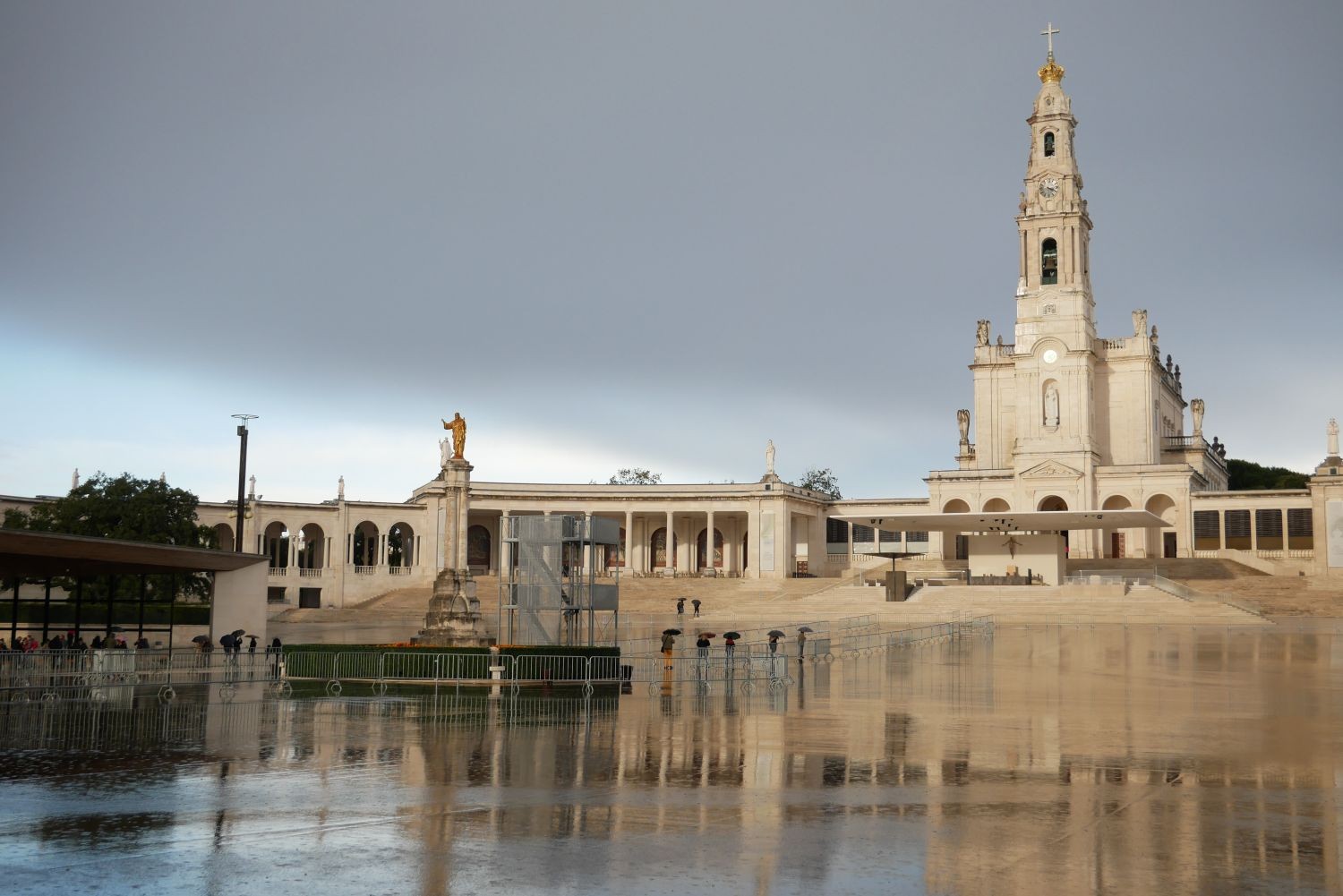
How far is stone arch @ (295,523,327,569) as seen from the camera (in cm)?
9050

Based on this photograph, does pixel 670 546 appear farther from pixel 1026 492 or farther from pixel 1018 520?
pixel 1018 520

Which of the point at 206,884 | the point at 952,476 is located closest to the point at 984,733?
the point at 206,884

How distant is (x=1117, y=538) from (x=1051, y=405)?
32.8ft

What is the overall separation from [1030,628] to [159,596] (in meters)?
39.6

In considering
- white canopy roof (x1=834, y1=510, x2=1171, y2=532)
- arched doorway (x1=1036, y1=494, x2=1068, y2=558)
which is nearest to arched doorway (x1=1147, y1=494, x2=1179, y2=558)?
arched doorway (x1=1036, y1=494, x2=1068, y2=558)

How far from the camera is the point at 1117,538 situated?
8475cm

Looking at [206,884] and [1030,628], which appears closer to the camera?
[206,884]

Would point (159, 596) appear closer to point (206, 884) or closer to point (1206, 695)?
point (1206, 695)

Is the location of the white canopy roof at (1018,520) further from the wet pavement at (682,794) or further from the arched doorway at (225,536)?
the arched doorway at (225,536)

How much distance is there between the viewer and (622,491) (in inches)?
3607

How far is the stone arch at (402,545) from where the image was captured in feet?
308

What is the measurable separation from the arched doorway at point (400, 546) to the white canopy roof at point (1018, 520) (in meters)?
35.7

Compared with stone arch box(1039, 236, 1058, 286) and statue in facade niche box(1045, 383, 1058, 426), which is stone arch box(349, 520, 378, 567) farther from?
stone arch box(1039, 236, 1058, 286)

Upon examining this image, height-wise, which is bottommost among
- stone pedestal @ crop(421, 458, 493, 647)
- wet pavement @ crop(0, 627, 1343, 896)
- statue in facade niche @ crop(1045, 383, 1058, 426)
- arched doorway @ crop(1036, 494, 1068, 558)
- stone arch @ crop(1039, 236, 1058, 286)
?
wet pavement @ crop(0, 627, 1343, 896)
